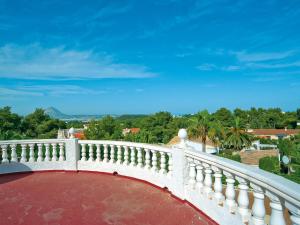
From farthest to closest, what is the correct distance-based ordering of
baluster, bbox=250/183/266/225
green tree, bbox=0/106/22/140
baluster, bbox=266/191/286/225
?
green tree, bbox=0/106/22/140
baluster, bbox=250/183/266/225
baluster, bbox=266/191/286/225

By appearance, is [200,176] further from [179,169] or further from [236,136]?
[236,136]

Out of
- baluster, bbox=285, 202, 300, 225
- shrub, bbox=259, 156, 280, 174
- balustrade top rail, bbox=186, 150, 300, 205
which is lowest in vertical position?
shrub, bbox=259, 156, 280, 174

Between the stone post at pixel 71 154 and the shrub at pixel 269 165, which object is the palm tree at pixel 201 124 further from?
the stone post at pixel 71 154

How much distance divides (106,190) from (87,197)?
1.63 feet

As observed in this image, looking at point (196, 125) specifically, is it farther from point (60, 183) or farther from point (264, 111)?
point (264, 111)

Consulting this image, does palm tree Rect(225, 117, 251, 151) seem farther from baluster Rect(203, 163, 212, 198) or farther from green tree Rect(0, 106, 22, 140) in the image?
baluster Rect(203, 163, 212, 198)

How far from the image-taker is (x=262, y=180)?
217 centimetres

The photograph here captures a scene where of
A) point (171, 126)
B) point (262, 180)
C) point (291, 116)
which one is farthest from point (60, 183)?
point (291, 116)

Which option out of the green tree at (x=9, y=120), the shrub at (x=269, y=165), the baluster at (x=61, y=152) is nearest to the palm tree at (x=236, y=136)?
the shrub at (x=269, y=165)

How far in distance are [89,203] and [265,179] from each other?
3019mm

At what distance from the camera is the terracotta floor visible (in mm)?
3537

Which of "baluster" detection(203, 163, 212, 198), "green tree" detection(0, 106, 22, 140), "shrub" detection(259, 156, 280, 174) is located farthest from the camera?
"green tree" detection(0, 106, 22, 140)

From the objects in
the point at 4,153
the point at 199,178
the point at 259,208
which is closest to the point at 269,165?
the point at 199,178

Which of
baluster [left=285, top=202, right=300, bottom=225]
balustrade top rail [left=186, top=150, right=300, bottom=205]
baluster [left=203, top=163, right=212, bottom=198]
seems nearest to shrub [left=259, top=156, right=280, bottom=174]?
baluster [left=203, top=163, right=212, bottom=198]
